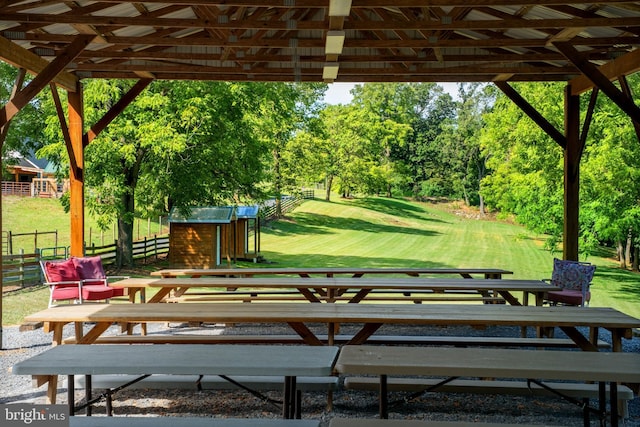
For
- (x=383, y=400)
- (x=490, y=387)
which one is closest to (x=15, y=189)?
(x=490, y=387)

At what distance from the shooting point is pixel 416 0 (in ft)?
18.3

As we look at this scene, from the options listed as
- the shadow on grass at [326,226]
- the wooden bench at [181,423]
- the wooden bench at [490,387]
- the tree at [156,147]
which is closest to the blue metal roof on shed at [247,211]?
the tree at [156,147]

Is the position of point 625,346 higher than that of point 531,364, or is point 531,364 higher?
point 531,364

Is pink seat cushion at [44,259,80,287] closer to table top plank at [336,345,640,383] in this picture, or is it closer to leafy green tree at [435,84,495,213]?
table top plank at [336,345,640,383]

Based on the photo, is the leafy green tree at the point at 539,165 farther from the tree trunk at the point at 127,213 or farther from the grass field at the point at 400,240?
the tree trunk at the point at 127,213

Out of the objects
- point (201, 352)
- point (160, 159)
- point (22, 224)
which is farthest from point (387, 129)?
point (201, 352)

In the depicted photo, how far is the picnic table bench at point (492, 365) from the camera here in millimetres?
2982

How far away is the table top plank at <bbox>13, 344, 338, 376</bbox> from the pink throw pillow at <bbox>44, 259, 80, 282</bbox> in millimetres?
4025

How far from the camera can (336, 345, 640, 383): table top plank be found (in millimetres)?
2982

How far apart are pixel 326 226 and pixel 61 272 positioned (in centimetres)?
2511

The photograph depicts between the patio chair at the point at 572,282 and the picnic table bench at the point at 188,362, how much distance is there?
4397mm

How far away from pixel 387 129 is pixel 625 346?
33394 millimetres

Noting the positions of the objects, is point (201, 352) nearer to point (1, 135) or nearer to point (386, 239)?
point (1, 135)

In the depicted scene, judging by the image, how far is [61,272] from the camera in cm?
736
